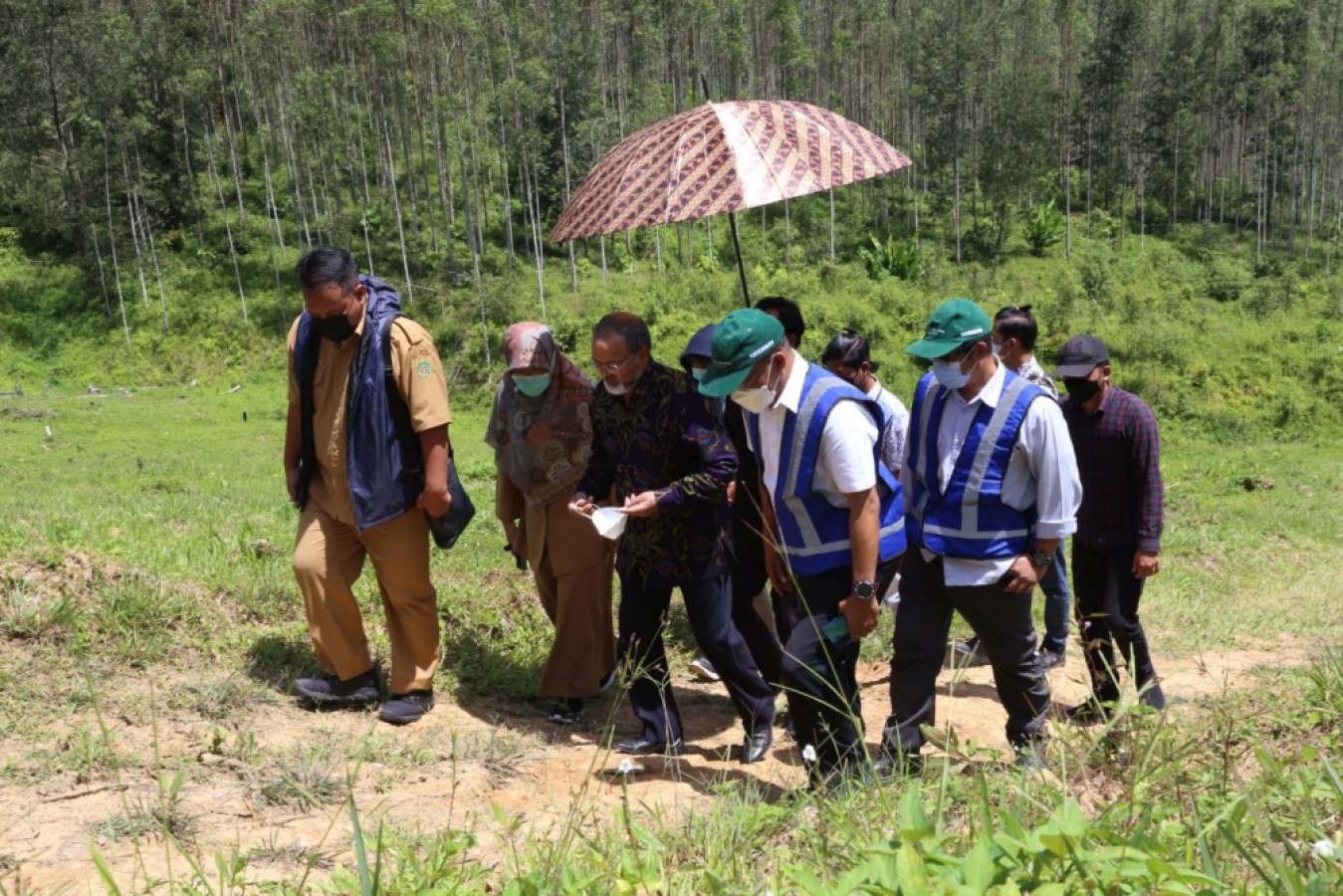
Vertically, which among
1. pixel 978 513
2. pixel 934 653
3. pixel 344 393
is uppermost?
pixel 344 393

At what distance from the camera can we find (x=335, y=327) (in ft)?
13.4

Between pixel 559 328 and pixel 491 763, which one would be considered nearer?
pixel 491 763

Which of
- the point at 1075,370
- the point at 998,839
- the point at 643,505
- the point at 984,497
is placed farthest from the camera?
the point at 1075,370

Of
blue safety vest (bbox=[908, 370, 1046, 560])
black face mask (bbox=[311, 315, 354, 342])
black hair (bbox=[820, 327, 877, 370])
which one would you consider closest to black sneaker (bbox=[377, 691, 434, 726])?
black face mask (bbox=[311, 315, 354, 342])

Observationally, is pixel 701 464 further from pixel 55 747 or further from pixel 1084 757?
pixel 55 747

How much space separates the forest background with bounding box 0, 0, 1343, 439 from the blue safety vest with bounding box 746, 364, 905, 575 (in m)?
20.7

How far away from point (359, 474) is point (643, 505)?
1153 mm

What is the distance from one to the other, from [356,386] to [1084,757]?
2.86m

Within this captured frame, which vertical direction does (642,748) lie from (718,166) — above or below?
below

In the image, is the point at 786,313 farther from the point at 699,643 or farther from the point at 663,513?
the point at 699,643

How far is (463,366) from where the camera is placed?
86.9 feet

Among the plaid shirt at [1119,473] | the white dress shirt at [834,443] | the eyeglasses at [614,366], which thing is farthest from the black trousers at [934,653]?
the eyeglasses at [614,366]

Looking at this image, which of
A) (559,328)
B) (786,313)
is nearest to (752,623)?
(786,313)

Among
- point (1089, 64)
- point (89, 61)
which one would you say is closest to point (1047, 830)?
point (89, 61)
